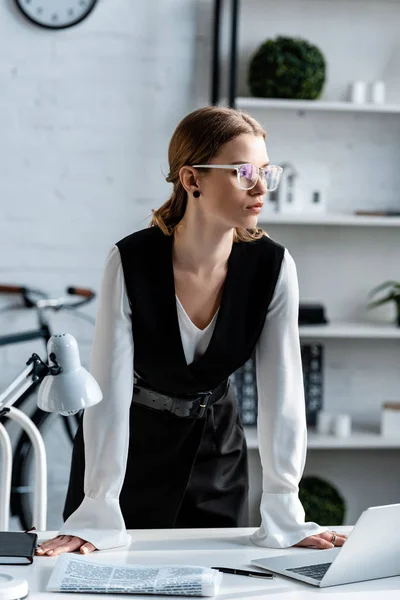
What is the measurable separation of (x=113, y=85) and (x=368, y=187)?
1.02 meters

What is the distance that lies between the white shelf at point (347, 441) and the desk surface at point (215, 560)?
149 cm

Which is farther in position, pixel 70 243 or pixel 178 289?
pixel 70 243

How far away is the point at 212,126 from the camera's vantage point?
1631 mm

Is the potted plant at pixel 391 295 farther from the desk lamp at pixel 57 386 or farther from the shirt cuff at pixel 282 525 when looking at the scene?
the desk lamp at pixel 57 386

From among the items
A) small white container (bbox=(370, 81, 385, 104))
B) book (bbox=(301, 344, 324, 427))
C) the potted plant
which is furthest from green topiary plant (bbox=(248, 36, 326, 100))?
book (bbox=(301, 344, 324, 427))

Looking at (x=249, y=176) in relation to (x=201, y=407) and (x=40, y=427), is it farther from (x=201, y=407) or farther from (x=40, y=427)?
(x=40, y=427)

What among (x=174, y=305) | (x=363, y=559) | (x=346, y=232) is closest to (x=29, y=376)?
(x=174, y=305)

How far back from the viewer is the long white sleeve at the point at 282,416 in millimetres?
1648

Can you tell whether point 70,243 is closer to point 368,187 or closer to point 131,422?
point 368,187

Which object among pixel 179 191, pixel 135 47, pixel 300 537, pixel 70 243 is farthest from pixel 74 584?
pixel 135 47

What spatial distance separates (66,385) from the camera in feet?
4.17

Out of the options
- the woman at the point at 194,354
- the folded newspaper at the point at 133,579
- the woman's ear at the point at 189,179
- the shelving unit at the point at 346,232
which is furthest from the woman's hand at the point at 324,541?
the shelving unit at the point at 346,232

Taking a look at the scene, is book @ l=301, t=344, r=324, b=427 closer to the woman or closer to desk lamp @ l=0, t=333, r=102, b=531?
the woman

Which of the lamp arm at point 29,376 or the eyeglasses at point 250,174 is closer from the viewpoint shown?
the lamp arm at point 29,376
